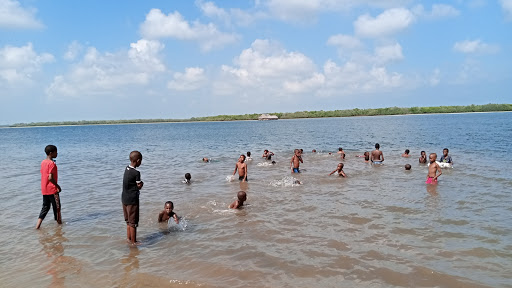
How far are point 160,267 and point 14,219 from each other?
7197 mm

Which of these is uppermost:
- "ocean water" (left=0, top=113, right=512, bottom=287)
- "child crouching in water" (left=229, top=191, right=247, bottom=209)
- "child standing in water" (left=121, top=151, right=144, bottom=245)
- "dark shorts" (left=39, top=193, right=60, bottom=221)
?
"child standing in water" (left=121, top=151, right=144, bottom=245)

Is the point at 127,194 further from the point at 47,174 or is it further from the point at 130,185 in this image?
the point at 47,174

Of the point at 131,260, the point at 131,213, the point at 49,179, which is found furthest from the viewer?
the point at 49,179

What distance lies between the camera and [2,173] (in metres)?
22.2

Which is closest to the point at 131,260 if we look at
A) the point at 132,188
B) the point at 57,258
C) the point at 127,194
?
the point at 127,194

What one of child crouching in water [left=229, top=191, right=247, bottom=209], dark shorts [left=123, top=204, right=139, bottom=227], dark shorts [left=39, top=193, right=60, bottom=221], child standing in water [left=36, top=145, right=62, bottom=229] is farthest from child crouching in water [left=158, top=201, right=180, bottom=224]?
dark shorts [left=39, top=193, right=60, bottom=221]

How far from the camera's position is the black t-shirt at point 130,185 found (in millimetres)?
7605

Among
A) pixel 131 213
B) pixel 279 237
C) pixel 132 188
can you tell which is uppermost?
pixel 132 188

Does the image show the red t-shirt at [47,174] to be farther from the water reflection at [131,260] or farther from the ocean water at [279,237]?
the water reflection at [131,260]

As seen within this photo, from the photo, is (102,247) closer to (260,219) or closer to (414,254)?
(260,219)

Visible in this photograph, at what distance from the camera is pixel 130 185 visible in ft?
25.1

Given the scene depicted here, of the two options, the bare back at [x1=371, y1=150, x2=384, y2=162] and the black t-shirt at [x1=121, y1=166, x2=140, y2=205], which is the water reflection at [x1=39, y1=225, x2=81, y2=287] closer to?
the black t-shirt at [x1=121, y1=166, x2=140, y2=205]

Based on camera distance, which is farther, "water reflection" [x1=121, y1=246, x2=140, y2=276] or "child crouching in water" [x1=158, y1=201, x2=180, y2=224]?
"child crouching in water" [x1=158, y1=201, x2=180, y2=224]

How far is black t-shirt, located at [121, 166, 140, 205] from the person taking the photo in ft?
25.0
